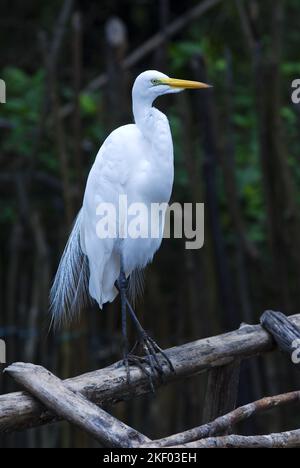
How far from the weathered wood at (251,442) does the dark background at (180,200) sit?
1.31 meters

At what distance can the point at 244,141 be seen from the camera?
3.89 metres

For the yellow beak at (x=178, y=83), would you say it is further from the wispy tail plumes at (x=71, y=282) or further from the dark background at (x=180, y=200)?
the dark background at (x=180, y=200)

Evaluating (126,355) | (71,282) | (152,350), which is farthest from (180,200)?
(126,355)

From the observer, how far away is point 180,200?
135 inches

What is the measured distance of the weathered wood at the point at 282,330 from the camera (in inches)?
84.5

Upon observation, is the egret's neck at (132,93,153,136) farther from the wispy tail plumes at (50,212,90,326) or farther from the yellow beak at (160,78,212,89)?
the wispy tail plumes at (50,212,90,326)

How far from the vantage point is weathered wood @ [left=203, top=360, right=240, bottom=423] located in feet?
7.12

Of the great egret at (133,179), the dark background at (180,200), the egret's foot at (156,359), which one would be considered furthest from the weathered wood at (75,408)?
the dark background at (180,200)

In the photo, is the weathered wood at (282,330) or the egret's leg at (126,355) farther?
the weathered wood at (282,330)

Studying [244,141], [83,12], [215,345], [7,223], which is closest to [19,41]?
[83,12]

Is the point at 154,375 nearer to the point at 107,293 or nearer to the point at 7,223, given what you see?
the point at 107,293

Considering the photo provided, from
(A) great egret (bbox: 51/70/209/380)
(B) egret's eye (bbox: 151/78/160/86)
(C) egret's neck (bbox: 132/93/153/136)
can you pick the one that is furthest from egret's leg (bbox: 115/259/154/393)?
(B) egret's eye (bbox: 151/78/160/86)

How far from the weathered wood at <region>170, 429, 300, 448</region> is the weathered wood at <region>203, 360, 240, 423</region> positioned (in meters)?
0.47

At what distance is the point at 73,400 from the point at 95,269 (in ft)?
2.19
